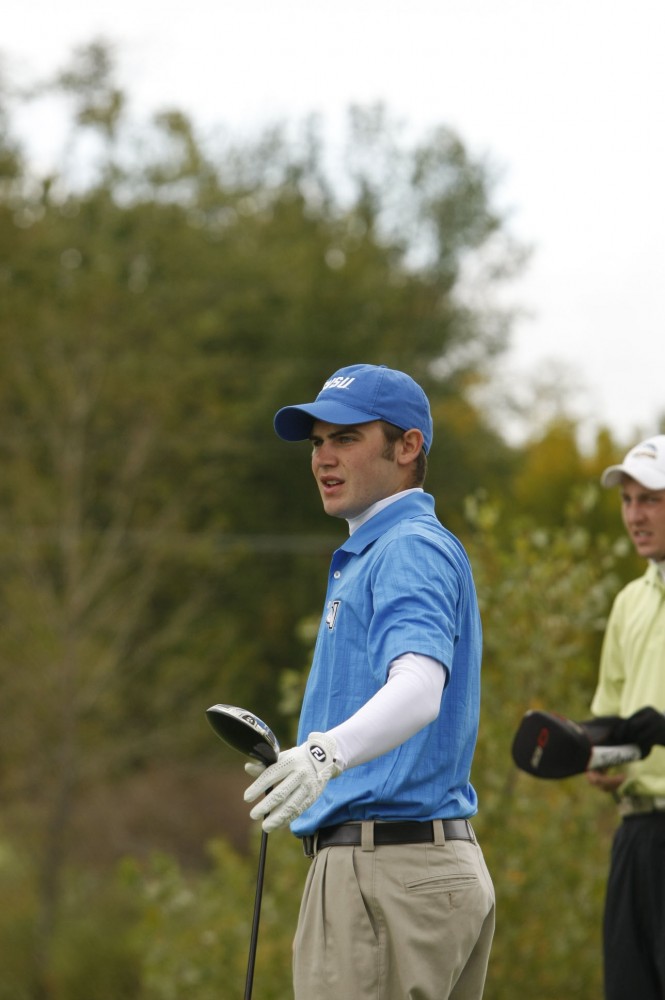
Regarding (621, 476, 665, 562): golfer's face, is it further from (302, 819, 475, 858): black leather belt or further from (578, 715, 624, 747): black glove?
(302, 819, 475, 858): black leather belt

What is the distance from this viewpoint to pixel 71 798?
49.8 ft

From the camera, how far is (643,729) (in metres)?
4.32

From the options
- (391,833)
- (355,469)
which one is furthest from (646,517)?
(391,833)

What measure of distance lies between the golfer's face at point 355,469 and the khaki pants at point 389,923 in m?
0.79

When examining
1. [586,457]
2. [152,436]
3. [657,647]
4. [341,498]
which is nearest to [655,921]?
[657,647]

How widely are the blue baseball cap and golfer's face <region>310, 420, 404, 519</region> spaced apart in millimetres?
44

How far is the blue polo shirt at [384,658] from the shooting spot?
306 centimetres

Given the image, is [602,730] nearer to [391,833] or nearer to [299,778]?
[391,833]

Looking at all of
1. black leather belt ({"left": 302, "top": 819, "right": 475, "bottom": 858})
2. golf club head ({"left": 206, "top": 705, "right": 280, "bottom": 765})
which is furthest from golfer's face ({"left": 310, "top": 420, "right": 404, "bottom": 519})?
black leather belt ({"left": 302, "top": 819, "right": 475, "bottom": 858})

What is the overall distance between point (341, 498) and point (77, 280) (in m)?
20.5

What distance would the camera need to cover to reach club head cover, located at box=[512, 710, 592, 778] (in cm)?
430

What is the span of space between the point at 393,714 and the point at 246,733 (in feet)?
1.17

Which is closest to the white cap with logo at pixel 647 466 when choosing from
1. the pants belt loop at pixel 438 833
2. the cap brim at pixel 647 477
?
the cap brim at pixel 647 477

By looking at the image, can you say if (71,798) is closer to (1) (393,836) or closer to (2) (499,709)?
(2) (499,709)
